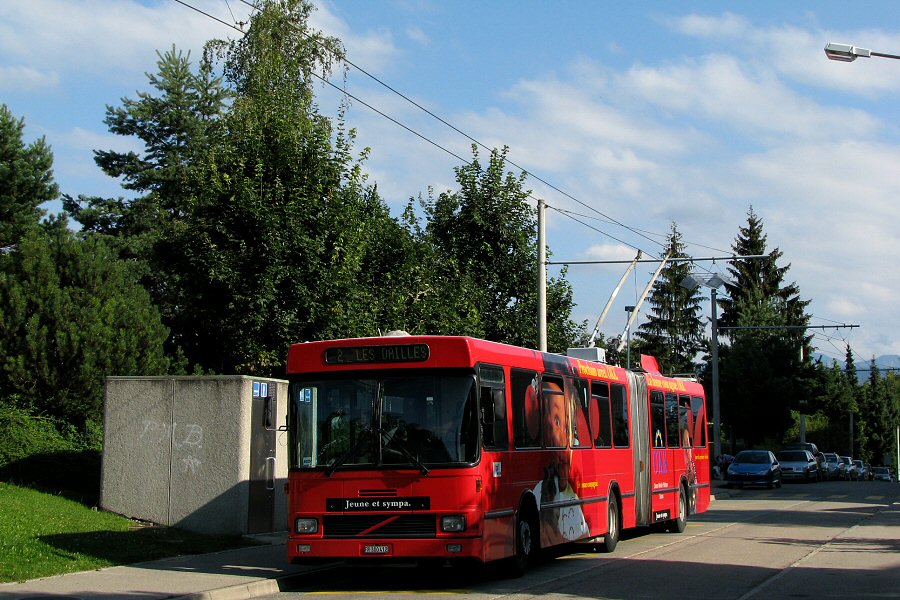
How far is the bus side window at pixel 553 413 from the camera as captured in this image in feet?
50.9

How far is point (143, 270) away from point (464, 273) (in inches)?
654

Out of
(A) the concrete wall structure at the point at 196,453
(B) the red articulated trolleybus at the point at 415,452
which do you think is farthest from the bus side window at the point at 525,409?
Answer: (A) the concrete wall structure at the point at 196,453

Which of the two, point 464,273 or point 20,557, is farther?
point 464,273

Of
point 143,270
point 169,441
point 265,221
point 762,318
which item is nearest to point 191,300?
point 265,221

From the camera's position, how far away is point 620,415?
1923 cm

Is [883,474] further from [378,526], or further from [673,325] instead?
[378,526]

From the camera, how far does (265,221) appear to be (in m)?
22.5

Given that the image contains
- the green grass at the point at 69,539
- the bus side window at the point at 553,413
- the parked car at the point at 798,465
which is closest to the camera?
the green grass at the point at 69,539

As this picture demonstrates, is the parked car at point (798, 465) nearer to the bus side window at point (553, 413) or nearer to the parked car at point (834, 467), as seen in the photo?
the parked car at point (834, 467)

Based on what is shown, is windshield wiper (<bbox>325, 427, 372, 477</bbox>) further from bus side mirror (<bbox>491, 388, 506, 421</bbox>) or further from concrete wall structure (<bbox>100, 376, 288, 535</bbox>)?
concrete wall structure (<bbox>100, 376, 288, 535</bbox>)

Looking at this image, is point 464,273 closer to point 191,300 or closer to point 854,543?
point 191,300

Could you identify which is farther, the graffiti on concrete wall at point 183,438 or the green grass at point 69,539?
the graffiti on concrete wall at point 183,438

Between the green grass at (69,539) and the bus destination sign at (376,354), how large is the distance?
4.01m

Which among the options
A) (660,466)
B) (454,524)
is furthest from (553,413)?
(660,466)
